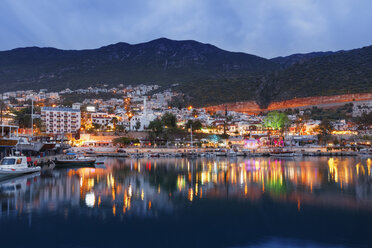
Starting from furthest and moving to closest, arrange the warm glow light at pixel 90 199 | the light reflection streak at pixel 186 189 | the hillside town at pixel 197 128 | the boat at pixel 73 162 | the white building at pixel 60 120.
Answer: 1. the white building at pixel 60 120
2. the hillside town at pixel 197 128
3. the boat at pixel 73 162
4. the light reflection streak at pixel 186 189
5. the warm glow light at pixel 90 199

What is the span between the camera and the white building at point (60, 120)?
3174 inches

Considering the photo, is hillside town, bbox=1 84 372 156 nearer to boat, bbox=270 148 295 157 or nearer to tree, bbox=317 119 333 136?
tree, bbox=317 119 333 136

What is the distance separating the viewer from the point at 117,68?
177m

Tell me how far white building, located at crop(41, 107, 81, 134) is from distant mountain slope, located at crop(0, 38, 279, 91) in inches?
2698

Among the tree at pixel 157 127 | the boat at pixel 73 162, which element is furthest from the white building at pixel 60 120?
the boat at pixel 73 162

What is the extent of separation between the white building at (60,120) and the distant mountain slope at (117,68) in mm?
68537

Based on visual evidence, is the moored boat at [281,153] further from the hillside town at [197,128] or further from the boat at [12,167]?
the boat at [12,167]

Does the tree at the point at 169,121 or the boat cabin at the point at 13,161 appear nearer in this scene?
the boat cabin at the point at 13,161

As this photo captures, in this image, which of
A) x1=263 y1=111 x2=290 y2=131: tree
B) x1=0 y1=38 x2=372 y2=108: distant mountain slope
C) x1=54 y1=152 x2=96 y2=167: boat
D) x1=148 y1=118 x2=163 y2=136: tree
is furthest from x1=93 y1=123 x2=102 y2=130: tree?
x1=0 y1=38 x2=372 y2=108: distant mountain slope

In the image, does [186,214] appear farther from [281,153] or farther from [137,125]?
[137,125]

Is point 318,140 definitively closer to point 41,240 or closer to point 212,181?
point 212,181

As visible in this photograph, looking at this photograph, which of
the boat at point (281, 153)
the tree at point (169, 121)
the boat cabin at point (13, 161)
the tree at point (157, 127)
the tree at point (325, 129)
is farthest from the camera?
the tree at point (169, 121)

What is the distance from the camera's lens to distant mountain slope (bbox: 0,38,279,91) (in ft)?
509

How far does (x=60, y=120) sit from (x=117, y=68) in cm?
9979
